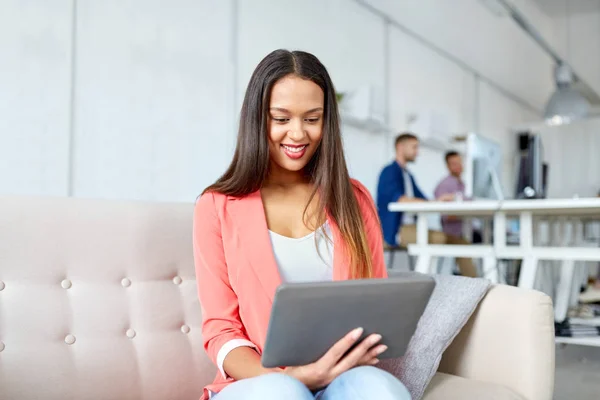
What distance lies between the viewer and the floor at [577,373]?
2589 millimetres

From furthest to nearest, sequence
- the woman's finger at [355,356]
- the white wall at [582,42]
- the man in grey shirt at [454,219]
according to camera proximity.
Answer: the white wall at [582,42] → the man in grey shirt at [454,219] → the woman's finger at [355,356]

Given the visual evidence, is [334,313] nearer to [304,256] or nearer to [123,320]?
[304,256]

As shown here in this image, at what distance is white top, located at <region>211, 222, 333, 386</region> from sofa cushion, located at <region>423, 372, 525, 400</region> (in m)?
0.36

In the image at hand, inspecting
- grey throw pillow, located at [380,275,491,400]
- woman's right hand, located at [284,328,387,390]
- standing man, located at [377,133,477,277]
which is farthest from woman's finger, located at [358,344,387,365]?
standing man, located at [377,133,477,277]

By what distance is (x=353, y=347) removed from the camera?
1.10 m

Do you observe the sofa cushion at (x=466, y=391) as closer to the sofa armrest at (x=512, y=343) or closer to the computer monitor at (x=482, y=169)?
the sofa armrest at (x=512, y=343)

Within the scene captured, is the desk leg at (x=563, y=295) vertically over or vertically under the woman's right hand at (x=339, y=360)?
under

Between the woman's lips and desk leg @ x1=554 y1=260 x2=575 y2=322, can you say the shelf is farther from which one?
the woman's lips

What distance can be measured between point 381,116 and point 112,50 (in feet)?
9.43

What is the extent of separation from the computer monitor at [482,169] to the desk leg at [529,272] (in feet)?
1.51

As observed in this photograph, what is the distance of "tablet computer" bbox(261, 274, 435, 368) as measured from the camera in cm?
95

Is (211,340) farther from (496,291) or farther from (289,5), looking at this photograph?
(289,5)

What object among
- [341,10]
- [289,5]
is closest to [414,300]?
[289,5]

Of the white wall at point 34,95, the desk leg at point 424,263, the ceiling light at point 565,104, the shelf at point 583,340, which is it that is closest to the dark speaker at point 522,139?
the ceiling light at point 565,104
